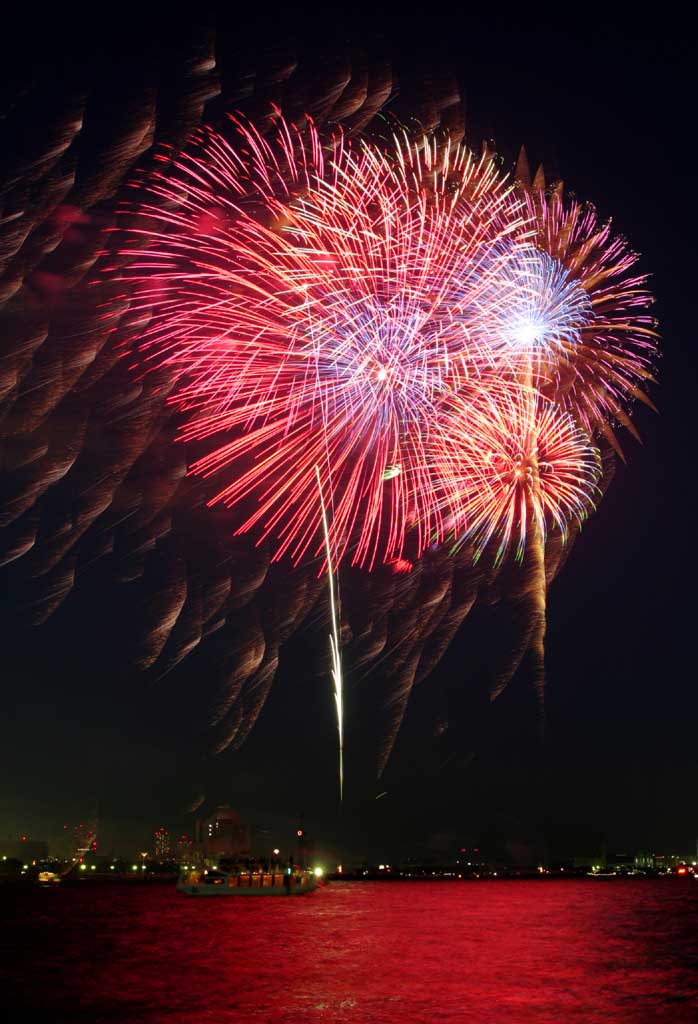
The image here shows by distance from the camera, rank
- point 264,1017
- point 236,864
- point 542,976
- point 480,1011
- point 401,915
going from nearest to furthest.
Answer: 1. point 264,1017
2. point 480,1011
3. point 542,976
4. point 401,915
5. point 236,864

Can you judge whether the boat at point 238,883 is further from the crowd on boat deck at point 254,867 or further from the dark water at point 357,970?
the dark water at point 357,970

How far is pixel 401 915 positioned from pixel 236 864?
3840 centimetres

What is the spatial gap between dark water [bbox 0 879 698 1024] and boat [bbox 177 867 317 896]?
3740 centimetres

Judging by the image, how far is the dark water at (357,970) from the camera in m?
24.2

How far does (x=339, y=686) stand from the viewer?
3062cm

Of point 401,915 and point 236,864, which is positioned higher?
point 236,864

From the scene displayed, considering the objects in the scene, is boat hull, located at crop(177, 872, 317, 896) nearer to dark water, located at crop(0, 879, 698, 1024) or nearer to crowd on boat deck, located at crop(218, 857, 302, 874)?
crowd on boat deck, located at crop(218, 857, 302, 874)

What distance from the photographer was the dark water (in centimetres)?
2419

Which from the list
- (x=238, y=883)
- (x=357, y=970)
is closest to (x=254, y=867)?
(x=238, y=883)

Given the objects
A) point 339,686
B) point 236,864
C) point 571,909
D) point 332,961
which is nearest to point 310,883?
point 236,864

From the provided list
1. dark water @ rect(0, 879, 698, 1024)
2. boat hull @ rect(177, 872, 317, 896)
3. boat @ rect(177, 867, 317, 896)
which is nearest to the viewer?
dark water @ rect(0, 879, 698, 1024)

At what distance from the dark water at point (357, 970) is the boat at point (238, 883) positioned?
37403mm

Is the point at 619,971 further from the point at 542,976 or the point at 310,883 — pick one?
the point at 310,883

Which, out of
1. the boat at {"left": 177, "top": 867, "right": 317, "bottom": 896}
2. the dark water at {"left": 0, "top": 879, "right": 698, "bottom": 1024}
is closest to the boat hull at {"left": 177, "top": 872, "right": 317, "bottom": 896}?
the boat at {"left": 177, "top": 867, "right": 317, "bottom": 896}
